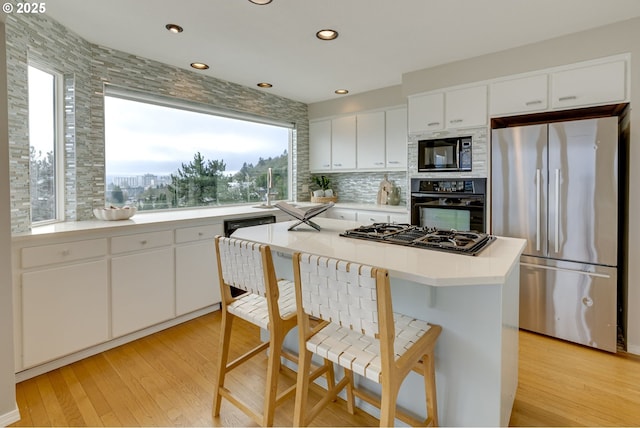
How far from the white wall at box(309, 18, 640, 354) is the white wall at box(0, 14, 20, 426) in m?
3.30

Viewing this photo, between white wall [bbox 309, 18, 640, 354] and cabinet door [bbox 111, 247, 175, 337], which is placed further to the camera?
cabinet door [bbox 111, 247, 175, 337]

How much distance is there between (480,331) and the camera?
1372 mm

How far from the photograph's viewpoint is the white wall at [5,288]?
1674 millimetres

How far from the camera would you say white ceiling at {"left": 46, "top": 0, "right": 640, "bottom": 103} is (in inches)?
86.1

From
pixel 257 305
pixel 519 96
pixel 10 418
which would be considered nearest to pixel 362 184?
pixel 519 96

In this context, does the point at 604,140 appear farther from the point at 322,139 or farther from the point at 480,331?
the point at 322,139

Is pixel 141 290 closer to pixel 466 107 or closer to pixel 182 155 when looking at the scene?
pixel 182 155

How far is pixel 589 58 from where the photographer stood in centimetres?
252

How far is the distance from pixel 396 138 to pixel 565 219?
2.07m

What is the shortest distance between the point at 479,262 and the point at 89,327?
2.59 metres

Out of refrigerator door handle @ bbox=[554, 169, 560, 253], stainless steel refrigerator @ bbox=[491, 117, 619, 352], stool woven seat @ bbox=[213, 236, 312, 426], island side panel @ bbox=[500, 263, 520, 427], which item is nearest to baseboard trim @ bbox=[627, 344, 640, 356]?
stainless steel refrigerator @ bbox=[491, 117, 619, 352]

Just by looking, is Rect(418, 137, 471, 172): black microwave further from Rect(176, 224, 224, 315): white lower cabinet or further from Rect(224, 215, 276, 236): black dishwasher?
Rect(176, 224, 224, 315): white lower cabinet

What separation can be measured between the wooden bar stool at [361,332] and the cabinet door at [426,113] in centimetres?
240

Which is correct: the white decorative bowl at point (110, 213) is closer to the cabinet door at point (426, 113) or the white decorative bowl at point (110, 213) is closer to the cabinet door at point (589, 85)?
the cabinet door at point (426, 113)
